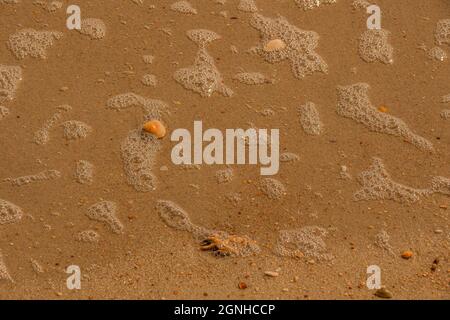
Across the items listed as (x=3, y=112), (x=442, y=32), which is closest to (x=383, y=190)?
(x=442, y=32)

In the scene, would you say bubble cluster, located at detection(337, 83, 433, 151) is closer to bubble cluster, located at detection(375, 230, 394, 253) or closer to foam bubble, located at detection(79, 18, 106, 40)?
bubble cluster, located at detection(375, 230, 394, 253)

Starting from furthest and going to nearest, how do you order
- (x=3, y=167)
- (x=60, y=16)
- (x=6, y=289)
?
(x=60, y=16) → (x=3, y=167) → (x=6, y=289)

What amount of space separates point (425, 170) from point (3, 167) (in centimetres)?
162

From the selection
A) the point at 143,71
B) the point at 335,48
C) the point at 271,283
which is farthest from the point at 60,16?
the point at 271,283

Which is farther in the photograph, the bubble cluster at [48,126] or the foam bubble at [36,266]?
the bubble cluster at [48,126]

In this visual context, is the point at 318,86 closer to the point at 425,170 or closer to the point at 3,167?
the point at 425,170

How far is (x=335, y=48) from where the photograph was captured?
9.00ft

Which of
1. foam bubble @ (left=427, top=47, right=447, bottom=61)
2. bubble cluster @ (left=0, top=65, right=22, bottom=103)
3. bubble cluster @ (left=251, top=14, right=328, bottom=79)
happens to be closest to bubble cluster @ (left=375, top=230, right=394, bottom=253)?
bubble cluster @ (left=251, top=14, right=328, bottom=79)

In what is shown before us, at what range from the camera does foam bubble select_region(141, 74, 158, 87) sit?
2.62 metres

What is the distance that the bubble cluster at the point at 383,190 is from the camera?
240cm

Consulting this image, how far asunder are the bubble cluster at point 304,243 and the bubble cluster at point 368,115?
523 mm

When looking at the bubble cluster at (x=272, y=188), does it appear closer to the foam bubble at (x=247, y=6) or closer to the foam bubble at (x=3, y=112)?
the foam bubble at (x=247, y=6)

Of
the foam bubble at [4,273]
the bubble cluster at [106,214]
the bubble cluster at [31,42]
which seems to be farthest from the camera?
the bubble cluster at [31,42]

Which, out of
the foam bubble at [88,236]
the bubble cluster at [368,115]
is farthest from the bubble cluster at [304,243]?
the foam bubble at [88,236]
